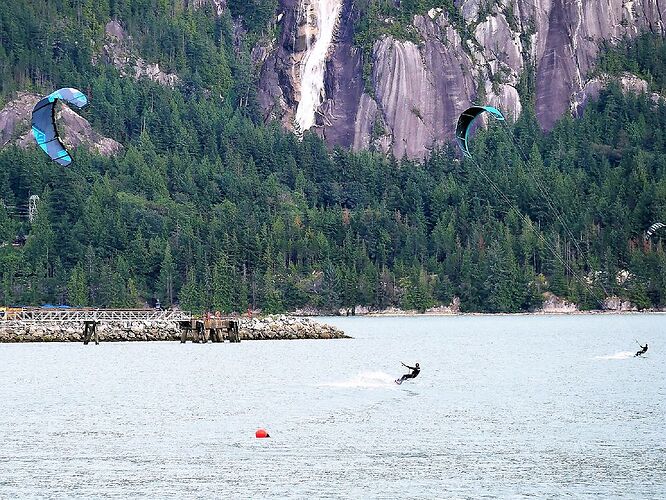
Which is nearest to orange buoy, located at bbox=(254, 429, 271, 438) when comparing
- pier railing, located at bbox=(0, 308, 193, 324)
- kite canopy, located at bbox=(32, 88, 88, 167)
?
kite canopy, located at bbox=(32, 88, 88, 167)

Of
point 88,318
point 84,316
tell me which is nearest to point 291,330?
point 88,318

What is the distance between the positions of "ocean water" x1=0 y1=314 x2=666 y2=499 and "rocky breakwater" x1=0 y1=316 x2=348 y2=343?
613 inches

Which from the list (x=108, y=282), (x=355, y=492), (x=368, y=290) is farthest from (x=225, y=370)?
(x=368, y=290)

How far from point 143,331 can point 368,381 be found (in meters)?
46.3

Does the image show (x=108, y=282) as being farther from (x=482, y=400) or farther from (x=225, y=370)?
(x=482, y=400)

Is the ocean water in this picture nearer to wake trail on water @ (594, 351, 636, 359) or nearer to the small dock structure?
wake trail on water @ (594, 351, 636, 359)

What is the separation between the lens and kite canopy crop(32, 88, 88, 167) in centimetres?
7588

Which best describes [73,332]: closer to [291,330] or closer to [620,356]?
[291,330]

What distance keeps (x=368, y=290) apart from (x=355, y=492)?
147811 millimetres

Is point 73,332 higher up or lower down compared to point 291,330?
lower down

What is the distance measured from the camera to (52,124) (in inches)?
3164

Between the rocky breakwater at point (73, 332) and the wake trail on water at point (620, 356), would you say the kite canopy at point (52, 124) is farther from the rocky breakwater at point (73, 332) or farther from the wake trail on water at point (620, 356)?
the rocky breakwater at point (73, 332)

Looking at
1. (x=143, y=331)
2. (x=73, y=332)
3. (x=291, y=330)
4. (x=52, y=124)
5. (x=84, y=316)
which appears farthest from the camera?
(x=84, y=316)

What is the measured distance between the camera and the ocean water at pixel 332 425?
149 feet
